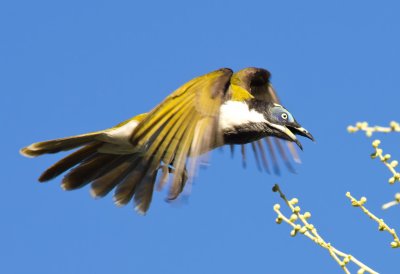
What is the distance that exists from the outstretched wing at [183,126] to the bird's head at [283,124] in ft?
1.77

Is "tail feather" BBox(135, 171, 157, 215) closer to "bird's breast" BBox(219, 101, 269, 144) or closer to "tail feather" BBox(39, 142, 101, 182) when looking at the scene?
"tail feather" BBox(39, 142, 101, 182)

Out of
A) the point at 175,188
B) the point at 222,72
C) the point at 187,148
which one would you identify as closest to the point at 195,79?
the point at 222,72

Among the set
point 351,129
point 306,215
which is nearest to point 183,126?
point 306,215

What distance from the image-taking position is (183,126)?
4.74 m

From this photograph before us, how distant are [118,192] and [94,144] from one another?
0.46 meters

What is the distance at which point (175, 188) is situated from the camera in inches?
177

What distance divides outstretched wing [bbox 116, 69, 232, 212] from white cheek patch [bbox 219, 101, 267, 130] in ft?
0.44

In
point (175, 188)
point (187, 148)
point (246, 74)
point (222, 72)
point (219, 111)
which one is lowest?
point (175, 188)

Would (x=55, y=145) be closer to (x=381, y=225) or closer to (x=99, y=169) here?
(x=99, y=169)

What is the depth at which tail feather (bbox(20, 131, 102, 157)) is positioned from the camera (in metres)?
5.45

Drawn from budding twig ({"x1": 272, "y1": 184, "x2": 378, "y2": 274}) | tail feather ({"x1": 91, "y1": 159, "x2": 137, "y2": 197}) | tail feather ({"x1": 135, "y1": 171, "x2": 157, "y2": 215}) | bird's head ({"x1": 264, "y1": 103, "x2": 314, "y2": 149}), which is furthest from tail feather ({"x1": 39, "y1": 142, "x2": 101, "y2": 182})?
budding twig ({"x1": 272, "y1": 184, "x2": 378, "y2": 274})

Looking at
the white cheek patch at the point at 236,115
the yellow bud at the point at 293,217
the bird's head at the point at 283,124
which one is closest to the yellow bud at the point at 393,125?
the yellow bud at the point at 293,217

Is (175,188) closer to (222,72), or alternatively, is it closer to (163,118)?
(163,118)

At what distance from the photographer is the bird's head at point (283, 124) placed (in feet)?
18.2
